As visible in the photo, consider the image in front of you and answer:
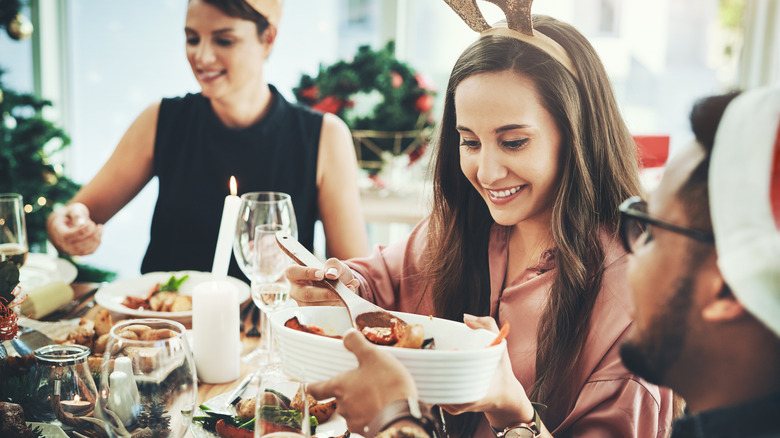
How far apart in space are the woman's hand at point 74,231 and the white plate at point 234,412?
2.56 ft

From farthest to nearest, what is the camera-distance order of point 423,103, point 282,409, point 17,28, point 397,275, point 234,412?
point 423,103
point 17,28
point 397,275
point 234,412
point 282,409

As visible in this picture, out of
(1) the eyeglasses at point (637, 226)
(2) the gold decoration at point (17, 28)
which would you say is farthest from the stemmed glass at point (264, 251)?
(2) the gold decoration at point (17, 28)

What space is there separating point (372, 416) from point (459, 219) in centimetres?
73

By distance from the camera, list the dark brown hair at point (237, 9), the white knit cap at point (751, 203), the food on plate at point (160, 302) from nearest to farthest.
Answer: the white knit cap at point (751, 203), the food on plate at point (160, 302), the dark brown hair at point (237, 9)

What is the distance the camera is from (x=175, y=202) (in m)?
2.00

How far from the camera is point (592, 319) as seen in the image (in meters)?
1.10

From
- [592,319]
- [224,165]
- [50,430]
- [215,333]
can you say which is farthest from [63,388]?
[224,165]

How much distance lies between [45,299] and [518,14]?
109 cm

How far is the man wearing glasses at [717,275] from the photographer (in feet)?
1.66

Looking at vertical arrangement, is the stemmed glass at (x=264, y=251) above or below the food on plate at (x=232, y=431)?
above

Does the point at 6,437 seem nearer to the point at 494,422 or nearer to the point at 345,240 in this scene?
the point at 494,422

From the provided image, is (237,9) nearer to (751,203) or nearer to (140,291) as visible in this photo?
(140,291)

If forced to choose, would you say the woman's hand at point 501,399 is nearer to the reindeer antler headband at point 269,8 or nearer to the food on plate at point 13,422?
the food on plate at point 13,422

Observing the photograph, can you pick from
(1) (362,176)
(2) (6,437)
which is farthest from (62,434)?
(1) (362,176)
